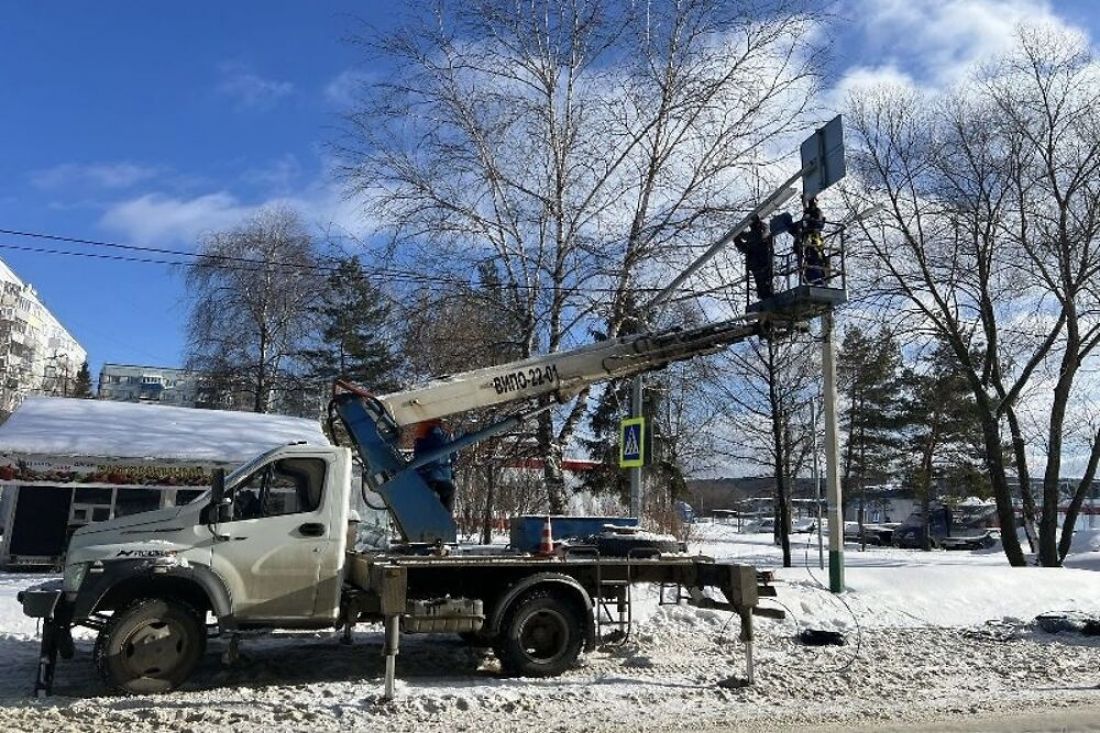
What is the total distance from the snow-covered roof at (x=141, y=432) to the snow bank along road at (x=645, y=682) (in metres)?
4.07

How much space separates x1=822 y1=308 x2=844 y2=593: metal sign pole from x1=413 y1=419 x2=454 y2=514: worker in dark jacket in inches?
253

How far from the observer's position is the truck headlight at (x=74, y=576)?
7.93m

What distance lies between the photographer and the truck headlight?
7926 millimetres

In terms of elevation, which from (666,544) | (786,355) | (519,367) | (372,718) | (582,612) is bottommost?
(372,718)

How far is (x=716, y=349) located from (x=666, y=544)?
245cm

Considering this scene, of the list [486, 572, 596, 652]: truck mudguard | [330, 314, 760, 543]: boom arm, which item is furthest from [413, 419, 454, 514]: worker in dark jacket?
[486, 572, 596, 652]: truck mudguard

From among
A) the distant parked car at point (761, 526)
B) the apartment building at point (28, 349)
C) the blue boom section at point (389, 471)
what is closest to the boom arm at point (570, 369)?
the blue boom section at point (389, 471)

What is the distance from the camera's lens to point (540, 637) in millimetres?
9125

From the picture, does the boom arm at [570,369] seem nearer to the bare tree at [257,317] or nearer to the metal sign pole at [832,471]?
the metal sign pole at [832,471]

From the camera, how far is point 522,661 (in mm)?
8867

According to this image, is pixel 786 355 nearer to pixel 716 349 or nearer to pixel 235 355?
pixel 716 349

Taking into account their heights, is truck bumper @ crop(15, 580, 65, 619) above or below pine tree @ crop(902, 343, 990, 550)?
below

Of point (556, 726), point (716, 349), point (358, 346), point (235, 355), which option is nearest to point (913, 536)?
point (358, 346)

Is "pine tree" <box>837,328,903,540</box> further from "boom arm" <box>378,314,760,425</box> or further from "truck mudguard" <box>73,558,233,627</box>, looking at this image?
"truck mudguard" <box>73,558,233,627</box>
